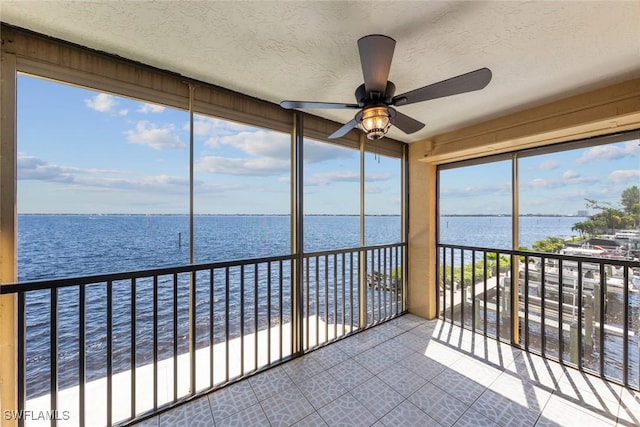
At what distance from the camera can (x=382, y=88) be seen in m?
1.42

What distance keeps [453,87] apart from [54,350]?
2.84 meters

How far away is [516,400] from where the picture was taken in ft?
6.12

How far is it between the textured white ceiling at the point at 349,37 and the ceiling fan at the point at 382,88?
0.26 meters

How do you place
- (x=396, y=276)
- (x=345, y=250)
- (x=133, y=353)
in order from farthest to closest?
(x=396, y=276)
(x=345, y=250)
(x=133, y=353)

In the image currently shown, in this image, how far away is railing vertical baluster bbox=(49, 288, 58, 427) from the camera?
145 cm

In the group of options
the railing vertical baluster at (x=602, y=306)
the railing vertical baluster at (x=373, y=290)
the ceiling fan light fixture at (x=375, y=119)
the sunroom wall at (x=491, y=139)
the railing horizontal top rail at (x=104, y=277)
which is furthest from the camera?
the railing vertical baluster at (x=373, y=290)

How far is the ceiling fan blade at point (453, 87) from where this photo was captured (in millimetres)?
1213

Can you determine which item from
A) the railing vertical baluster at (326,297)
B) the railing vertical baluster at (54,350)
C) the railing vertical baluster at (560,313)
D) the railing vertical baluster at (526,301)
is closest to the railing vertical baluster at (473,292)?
the railing vertical baluster at (526,301)

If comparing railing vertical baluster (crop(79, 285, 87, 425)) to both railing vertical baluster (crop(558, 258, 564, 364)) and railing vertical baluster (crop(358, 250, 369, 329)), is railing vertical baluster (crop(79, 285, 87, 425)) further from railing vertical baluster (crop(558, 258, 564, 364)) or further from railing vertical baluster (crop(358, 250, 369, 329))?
railing vertical baluster (crop(558, 258, 564, 364))

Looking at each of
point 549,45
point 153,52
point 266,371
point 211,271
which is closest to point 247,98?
point 153,52

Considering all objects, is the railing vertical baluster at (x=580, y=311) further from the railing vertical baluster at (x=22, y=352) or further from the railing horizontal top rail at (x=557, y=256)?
the railing vertical baluster at (x=22, y=352)

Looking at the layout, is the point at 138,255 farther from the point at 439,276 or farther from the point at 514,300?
the point at 514,300

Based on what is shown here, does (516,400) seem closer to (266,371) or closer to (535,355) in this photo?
(535,355)

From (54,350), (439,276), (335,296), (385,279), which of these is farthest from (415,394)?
(54,350)
